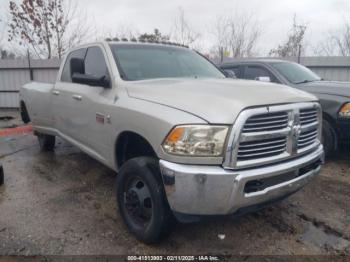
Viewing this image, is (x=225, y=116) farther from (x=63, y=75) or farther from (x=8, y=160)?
(x=8, y=160)

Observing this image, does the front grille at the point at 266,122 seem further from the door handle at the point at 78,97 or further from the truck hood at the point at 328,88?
the truck hood at the point at 328,88

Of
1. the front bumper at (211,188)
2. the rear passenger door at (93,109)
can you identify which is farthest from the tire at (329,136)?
the rear passenger door at (93,109)

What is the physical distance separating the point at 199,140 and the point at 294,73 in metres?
4.29

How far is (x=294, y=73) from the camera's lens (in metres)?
5.61

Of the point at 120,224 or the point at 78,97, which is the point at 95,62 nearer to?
the point at 78,97

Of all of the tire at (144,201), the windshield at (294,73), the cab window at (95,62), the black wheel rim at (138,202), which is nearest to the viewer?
the tire at (144,201)

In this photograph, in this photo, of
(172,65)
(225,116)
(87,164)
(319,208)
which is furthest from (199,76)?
(87,164)

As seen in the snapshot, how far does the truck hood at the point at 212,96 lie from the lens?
2133 mm

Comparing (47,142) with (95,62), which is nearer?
(95,62)

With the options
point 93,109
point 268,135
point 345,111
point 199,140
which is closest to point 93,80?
point 93,109

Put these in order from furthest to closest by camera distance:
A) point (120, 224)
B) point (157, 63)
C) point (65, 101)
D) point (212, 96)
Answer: point (65, 101) < point (157, 63) < point (120, 224) < point (212, 96)

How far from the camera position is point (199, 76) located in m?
3.51

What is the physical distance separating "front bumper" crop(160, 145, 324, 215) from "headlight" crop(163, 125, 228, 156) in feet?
0.35

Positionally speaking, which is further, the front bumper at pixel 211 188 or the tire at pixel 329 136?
the tire at pixel 329 136
